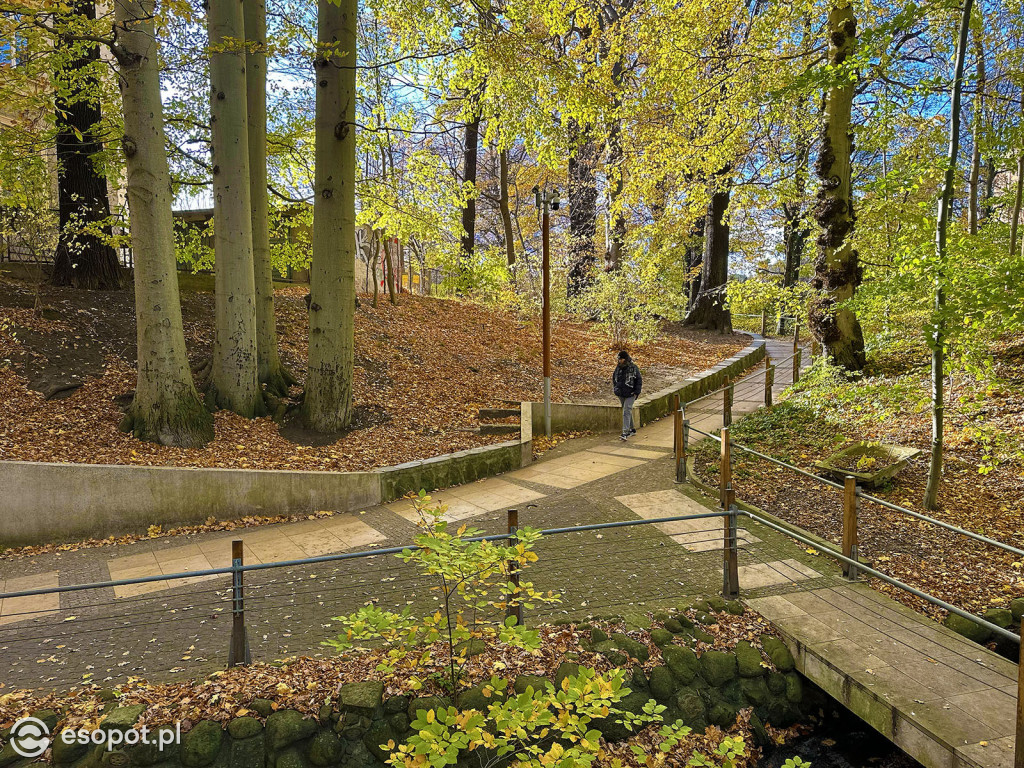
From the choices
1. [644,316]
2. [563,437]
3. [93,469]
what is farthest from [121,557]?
[644,316]

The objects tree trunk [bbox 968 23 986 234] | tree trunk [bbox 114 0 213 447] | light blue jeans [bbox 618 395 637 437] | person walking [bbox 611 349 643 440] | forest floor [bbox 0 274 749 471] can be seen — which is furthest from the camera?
light blue jeans [bbox 618 395 637 437]

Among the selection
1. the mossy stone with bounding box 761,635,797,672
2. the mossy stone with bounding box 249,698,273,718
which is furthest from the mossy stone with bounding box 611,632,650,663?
the mossy stone with bounding box 249,698,273,718

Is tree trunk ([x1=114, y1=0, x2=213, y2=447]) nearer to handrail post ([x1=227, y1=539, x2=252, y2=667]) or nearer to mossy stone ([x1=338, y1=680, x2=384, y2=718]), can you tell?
handrail post ([x1=227, y1=539, x2=252, y2=667])

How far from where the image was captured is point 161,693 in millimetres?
4207

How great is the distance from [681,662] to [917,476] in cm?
513

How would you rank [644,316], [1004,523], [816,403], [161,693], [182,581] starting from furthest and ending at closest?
1. [644,316]
2. [816,403]
3. [1004,523]
4. [182,581]
5. [161,693]

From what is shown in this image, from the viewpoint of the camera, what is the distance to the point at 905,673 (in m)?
4.47

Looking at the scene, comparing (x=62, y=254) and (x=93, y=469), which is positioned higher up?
(x=62, y=254)

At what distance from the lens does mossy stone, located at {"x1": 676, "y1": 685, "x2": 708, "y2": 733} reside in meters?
4.73

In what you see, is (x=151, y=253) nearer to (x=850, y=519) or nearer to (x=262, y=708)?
(x=262, y=708)

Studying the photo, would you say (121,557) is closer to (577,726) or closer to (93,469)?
(93,469)

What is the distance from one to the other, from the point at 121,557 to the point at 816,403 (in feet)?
29.9

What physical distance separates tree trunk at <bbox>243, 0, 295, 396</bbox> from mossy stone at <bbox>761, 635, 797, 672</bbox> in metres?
8.46
